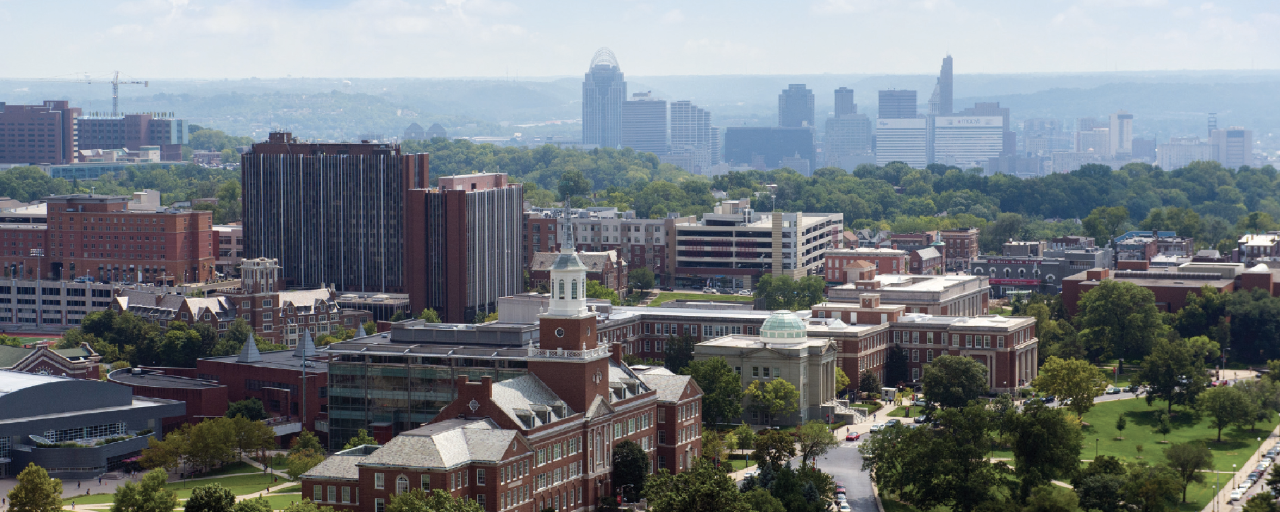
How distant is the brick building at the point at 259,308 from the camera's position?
185 m

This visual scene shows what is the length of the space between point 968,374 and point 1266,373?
3863cm

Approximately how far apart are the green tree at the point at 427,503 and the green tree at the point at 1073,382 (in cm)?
6393

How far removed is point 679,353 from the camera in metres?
161

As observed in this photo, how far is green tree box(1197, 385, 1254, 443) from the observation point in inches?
5591

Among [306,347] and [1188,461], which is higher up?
[306,347]

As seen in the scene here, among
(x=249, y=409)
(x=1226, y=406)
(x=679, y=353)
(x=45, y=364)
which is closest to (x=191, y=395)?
(x=249, y=409)

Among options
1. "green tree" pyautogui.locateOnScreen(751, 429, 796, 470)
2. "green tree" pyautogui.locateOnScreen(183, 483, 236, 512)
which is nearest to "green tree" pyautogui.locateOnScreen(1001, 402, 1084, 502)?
"green tree" pyautogui.locateOnScreen(751, 429, 796, 470)

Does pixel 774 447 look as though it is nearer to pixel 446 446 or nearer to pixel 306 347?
pixel 446 446

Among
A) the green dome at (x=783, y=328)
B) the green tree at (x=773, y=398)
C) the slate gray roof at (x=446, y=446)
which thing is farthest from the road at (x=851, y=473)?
the slate gray roof at (x=446, y=446)

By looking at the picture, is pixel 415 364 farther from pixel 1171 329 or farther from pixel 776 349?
pixel 1171 329

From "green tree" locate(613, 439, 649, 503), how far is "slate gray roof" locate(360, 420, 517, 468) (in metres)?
12.9

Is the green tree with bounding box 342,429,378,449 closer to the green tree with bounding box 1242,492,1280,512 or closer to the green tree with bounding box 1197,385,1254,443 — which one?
the green tree with bounding box 1242,492,1280,512

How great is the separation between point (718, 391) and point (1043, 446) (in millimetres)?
28796

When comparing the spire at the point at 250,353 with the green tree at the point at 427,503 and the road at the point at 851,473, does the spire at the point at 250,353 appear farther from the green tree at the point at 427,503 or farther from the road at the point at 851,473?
the green tree at the point at 427,503
